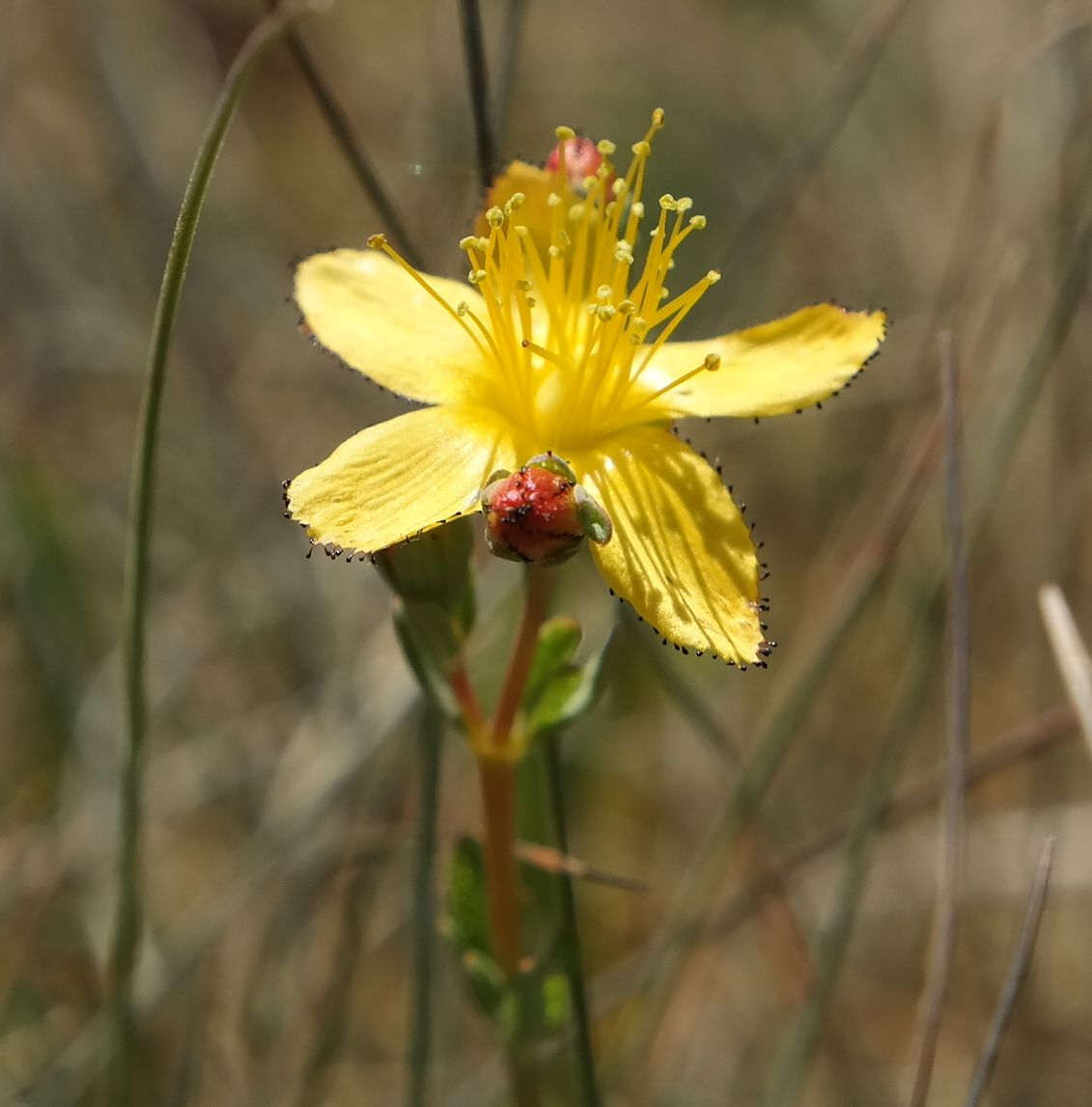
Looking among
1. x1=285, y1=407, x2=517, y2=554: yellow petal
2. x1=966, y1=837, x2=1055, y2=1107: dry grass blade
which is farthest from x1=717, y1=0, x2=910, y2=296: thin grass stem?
x1=966, y1=837, x2=1055, y2=1107: dry grass blade

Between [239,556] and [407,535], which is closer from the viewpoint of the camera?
[407,535]

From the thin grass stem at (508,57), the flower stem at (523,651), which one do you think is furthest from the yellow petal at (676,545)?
the thin grass stem at (508,57)

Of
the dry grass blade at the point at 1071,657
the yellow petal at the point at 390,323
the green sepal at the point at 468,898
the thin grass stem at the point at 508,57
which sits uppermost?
the thin grass stem at the point at 508,57

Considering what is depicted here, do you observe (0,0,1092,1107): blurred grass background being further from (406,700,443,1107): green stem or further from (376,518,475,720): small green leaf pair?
(376,518,475,720): small green leaf pair

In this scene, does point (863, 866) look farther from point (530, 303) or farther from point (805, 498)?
point (805, 498)

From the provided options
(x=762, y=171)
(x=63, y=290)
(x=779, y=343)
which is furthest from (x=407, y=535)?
(x=762, y=171)

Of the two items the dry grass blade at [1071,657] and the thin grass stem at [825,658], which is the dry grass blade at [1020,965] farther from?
the thin grass stem at [825,658]
